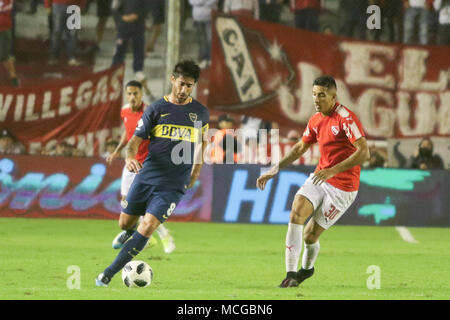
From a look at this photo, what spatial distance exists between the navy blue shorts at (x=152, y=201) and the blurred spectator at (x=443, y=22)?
9742mm

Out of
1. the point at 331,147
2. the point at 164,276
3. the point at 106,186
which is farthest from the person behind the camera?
the point at 106,186

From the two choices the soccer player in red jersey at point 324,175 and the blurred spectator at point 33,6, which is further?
the blurred spectator at point 33,6

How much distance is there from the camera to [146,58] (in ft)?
60.0

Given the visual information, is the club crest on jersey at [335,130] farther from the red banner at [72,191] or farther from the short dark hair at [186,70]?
the red banner at [72,191]

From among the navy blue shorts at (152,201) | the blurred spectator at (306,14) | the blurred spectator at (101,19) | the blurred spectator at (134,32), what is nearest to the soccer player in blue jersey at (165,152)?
the navy blue shorts at (152,201)

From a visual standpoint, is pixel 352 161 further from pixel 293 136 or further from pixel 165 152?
pixel 293 136

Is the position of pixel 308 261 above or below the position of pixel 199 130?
below

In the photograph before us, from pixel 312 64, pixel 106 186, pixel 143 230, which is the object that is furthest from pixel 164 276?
pixel 312 64

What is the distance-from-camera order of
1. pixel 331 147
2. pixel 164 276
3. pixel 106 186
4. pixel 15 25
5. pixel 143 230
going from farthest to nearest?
pixel 15 25 → pixel 106 186 → pixel 164 276 → pixel 331 147 → pixel 143 230

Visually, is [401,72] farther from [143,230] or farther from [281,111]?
[143,230]

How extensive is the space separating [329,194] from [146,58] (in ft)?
33.4

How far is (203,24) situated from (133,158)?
385 inches

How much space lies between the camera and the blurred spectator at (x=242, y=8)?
1714 cm

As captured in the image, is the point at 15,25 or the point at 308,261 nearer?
the point at 308,261
